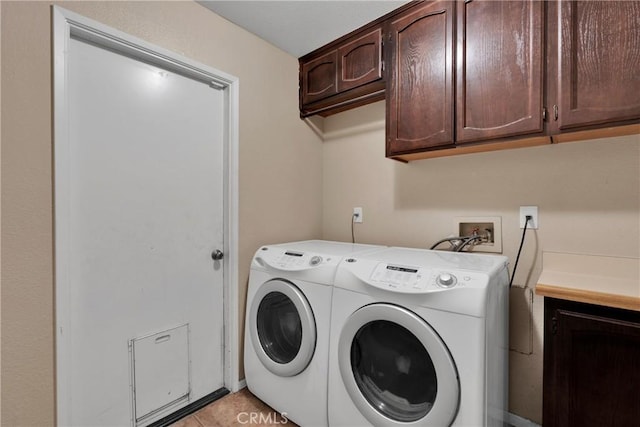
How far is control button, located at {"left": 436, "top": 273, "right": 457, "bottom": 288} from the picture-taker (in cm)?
108

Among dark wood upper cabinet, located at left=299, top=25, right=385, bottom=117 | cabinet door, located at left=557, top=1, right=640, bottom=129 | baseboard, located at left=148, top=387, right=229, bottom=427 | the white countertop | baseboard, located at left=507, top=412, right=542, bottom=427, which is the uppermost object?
dark wood upper cabinet, located at left=299, top=25, right=385, bottom=117

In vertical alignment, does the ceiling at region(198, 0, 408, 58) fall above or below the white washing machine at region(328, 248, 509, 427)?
above

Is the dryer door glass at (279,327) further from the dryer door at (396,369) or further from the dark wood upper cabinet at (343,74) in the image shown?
the dark wood upper cabinet at (343,74)

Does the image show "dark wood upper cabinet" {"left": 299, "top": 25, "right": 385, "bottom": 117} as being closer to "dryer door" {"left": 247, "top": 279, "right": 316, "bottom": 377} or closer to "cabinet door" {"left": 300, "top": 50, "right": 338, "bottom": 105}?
"cabinet door" {"left": 300, "top": 50, "right": 338, "bottom": 105}

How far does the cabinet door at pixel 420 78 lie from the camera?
4.89ft

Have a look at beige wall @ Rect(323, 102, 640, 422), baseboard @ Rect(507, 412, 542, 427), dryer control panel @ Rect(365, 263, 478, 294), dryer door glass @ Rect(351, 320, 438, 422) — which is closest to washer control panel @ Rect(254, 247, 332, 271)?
dryer control panel @ Rect(365, 263, 478, 294)

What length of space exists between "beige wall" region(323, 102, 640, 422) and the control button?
0.75 meters

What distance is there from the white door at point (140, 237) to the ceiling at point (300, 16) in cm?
47

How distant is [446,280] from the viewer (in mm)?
1085

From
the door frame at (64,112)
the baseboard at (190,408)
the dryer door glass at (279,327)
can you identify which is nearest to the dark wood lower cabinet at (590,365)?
the dryer door glass at (279,327)

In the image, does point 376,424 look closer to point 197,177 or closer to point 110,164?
point 197,177

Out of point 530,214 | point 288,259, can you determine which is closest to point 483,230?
point 530,214

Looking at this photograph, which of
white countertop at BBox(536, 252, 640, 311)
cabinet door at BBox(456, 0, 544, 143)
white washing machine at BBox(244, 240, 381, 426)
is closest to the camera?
white countertop at BBox(536, 252, 640, 311)

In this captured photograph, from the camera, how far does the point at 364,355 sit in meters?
1.30
